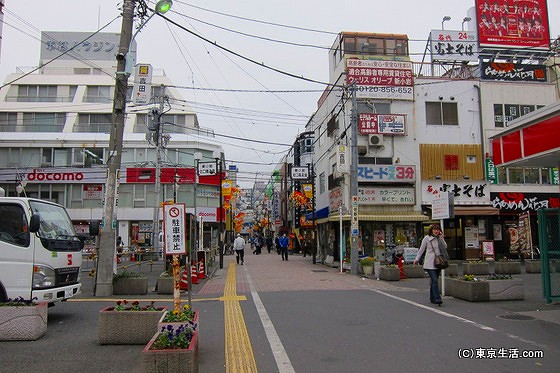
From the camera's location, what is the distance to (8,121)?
42156 mm

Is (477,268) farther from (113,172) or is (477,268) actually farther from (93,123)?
(93,123)

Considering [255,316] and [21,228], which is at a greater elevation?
[21,228]

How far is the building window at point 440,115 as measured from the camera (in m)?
25.9

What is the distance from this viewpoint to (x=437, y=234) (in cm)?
1057

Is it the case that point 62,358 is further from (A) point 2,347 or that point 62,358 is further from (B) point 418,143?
(B) point 418,143

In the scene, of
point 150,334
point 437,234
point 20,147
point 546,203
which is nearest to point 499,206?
point 546,203

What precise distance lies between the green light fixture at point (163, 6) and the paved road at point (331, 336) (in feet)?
25.6

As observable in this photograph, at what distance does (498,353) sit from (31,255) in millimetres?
7877

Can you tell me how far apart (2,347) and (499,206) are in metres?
25.2

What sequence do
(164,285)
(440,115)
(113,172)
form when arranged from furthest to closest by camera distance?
(440,115) < (164,285) < (113,172)

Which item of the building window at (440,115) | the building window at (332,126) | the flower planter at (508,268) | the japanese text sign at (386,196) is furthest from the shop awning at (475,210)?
the building window at (332,126)

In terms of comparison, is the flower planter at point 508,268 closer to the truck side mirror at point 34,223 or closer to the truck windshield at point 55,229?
the truck windshield at point 55,229

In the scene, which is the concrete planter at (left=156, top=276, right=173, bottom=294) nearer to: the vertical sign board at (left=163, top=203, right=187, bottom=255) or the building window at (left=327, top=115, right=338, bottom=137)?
the vertical sign board at (left=163, top=203, right=187, bottom=255)

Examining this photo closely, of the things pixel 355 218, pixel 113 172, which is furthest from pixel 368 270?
pixel 113 172
